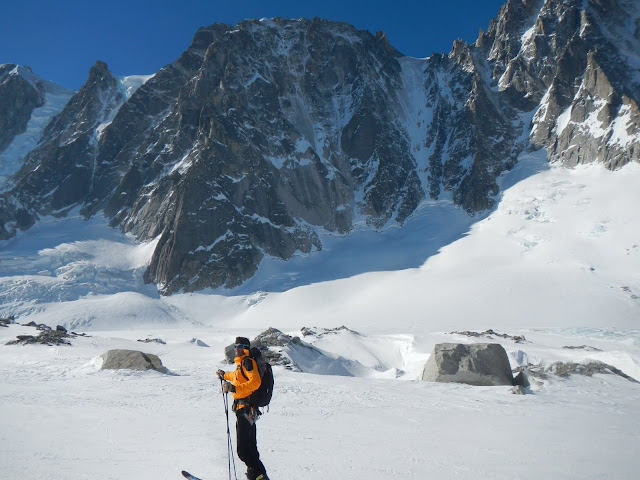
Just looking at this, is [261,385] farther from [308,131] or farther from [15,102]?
[15,102]

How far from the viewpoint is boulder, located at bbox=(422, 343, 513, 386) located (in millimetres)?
14633

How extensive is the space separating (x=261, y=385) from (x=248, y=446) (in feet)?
2.47

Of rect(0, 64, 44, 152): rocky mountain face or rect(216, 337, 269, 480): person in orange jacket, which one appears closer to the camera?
rect(216, 337, 269, 480): person in orange jacket

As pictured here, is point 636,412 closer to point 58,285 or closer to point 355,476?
point 355,476

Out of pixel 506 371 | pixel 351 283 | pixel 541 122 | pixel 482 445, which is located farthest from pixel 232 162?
pixel 482 445

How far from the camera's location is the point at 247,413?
5750 millimetres

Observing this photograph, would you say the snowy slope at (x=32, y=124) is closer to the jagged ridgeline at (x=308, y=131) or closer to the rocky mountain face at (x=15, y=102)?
the rocky mountain face at (x=15, y=102)

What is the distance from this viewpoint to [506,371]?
14.9 meters

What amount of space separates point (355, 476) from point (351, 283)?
6224 centimetres

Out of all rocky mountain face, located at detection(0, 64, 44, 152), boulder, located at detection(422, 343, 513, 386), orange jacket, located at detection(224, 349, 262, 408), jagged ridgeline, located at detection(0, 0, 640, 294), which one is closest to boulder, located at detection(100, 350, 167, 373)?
boulder, located at detection(422, 343, 513, 386)

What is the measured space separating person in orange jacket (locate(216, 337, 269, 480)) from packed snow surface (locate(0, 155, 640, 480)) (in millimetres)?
508

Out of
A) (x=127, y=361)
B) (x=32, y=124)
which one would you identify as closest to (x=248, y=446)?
(x=127, y=361)

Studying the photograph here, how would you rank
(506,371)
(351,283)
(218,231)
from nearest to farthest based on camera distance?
(506,371) < (351,283) < (218,231)

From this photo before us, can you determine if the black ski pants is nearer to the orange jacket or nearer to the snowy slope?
the orange jacket
